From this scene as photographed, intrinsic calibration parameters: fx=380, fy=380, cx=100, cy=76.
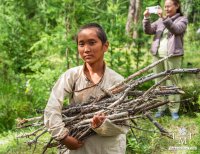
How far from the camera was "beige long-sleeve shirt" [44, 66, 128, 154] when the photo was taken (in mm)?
2406

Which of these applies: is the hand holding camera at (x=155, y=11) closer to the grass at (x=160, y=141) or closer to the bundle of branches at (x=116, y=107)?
the grass at (x=160, y=141)

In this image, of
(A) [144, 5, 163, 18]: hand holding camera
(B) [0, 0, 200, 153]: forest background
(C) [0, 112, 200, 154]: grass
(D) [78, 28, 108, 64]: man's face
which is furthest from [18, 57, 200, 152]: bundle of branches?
(A) [144, 5, 163, 18]: hand holding camera

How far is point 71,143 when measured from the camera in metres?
2.45

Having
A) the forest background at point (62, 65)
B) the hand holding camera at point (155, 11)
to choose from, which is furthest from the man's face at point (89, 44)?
the hand holding camera at point (155, 11)

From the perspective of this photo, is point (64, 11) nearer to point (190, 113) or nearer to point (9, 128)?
point (9, 128)

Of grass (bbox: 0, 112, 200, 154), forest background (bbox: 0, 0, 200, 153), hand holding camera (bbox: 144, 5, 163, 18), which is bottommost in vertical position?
grass (bbox: 0, 112, 200, 154)

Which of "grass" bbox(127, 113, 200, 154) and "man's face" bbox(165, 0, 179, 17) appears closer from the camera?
"grass" bbox(127, 113, 200, 154)

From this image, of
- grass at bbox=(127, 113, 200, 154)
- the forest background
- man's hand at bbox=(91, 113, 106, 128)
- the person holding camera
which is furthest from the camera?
the person holding camera

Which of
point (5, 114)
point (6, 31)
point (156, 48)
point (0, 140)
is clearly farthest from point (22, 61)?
point (156, 48)

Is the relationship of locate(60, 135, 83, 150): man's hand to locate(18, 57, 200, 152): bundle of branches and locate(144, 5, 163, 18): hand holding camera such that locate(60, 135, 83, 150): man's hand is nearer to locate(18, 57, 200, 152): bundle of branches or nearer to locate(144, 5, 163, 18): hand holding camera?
locate(18, 57, 200, 152): bundle of branches

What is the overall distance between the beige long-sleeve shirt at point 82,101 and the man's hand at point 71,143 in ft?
0.12

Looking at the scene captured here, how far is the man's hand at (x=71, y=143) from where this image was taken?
2.41 metres

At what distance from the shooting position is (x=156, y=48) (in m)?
5.71

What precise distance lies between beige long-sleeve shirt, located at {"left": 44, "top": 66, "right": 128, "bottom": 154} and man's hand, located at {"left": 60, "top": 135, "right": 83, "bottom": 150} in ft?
0.12
